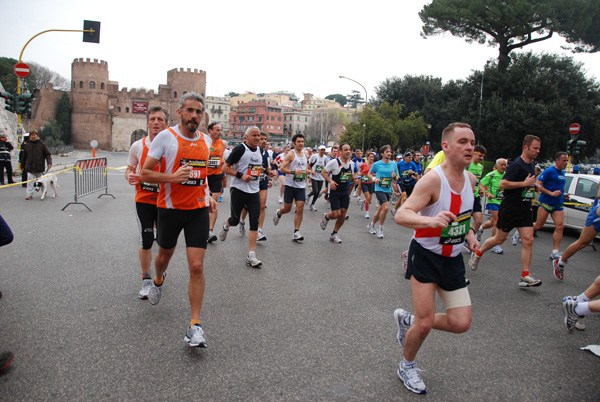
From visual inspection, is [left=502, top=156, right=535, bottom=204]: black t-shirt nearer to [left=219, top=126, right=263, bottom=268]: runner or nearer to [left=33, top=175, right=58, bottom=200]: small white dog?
[left=219, top=126, right=263, bottom=268]: runner

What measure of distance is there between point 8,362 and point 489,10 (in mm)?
35639

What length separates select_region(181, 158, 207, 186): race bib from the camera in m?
3.89

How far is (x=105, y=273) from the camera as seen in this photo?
5.74 meters

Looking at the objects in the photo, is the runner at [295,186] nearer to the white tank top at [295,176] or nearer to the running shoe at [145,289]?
the white tank top at [295,176]

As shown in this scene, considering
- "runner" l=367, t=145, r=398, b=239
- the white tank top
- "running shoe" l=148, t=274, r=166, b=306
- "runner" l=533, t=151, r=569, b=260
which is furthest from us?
"runner" l=367, t=145, r=398, b=239

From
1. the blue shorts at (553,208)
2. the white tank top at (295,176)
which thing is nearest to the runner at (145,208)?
the white tank top at (295,176)

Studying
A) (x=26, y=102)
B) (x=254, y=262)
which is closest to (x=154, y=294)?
(x=254, y=262)

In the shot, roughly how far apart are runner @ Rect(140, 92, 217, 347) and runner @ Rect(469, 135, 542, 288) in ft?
14.3

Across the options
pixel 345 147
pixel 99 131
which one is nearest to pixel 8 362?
pixel 345 147

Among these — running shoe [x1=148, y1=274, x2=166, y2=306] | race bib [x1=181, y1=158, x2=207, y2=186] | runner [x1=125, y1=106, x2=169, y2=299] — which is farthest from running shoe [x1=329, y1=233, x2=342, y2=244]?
race bib [x1=181, y1=158, x2=207, y2=186]

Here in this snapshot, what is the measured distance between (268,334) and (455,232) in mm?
1920

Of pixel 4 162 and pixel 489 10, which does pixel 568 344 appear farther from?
pixel 489 10

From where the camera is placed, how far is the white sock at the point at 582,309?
12.8 ft

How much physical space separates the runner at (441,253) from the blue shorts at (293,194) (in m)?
5.59
